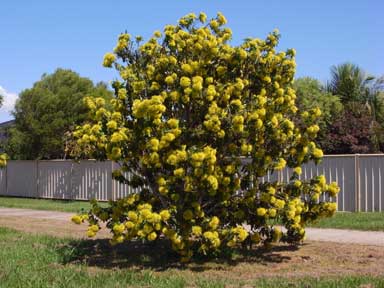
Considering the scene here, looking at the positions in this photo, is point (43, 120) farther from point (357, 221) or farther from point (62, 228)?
point (357, 221)

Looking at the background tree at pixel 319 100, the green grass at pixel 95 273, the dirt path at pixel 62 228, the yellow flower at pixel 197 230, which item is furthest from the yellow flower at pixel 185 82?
the background tree at pixel 319 100

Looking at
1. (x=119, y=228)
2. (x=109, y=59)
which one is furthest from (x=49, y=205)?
(x=119, y=228)

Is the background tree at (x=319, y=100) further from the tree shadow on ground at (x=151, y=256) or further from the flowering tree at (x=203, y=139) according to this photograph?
the flowering tree at (x=203, y=139)

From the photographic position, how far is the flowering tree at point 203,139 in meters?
8.62

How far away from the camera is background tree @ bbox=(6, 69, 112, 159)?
87.8 ft

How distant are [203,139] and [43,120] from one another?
19.0 m

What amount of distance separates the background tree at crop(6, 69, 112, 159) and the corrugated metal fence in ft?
2.98

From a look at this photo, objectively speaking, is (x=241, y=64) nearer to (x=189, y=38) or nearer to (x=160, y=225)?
(x=189, y=38)

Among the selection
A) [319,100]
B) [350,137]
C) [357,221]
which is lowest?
[357,221]

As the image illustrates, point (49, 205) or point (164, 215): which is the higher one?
point (164, 215)

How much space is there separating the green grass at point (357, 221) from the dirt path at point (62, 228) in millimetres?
383

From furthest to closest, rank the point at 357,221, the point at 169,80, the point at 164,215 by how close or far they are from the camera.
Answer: the point at 357,221, the point at 169,80, the point at 164,215

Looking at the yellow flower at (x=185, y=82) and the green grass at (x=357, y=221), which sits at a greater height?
the yellow flower at (x=185, y=82)

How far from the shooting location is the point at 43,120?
87.7 ft
